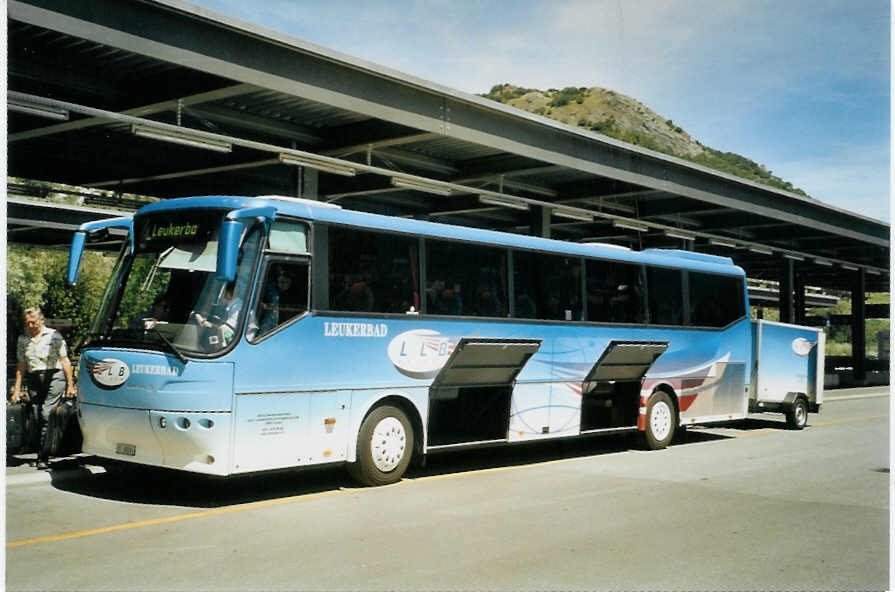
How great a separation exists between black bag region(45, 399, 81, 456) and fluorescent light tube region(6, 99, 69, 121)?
374 centimetres

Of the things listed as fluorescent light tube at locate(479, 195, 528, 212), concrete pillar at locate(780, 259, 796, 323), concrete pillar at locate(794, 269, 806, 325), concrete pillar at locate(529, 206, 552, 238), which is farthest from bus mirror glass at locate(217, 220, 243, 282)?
concrete pillar at locate(794, 269, 806, 325)

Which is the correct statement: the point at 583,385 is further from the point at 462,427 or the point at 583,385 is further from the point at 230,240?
the point at 230,240

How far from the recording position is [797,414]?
20.5 m

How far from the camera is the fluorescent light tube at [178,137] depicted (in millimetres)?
13625

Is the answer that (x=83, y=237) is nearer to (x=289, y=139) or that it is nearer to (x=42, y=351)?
(x=42, y=351)

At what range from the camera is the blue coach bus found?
967 centimetres

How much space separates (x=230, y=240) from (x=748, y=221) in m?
24.8

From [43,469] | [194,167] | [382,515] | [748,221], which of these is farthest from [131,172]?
[748,221]

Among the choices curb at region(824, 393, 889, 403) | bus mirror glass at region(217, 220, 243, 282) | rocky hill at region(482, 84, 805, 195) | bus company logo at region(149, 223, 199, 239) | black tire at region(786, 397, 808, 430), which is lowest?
curb at region(824, 393, 889, 403)

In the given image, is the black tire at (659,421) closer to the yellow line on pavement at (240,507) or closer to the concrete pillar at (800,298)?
the yellow line on pavement at (240,507)

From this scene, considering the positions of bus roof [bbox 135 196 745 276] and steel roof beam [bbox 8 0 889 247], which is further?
steel roof beam [bbox 8 0 889 247]

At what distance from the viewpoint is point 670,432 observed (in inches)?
654

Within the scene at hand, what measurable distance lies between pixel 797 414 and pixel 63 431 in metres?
15.2

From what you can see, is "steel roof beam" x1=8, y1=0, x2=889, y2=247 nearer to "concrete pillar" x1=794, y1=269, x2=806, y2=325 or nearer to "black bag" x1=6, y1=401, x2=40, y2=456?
"black bag" x1=6, y1=401, x2=40, y2=456
